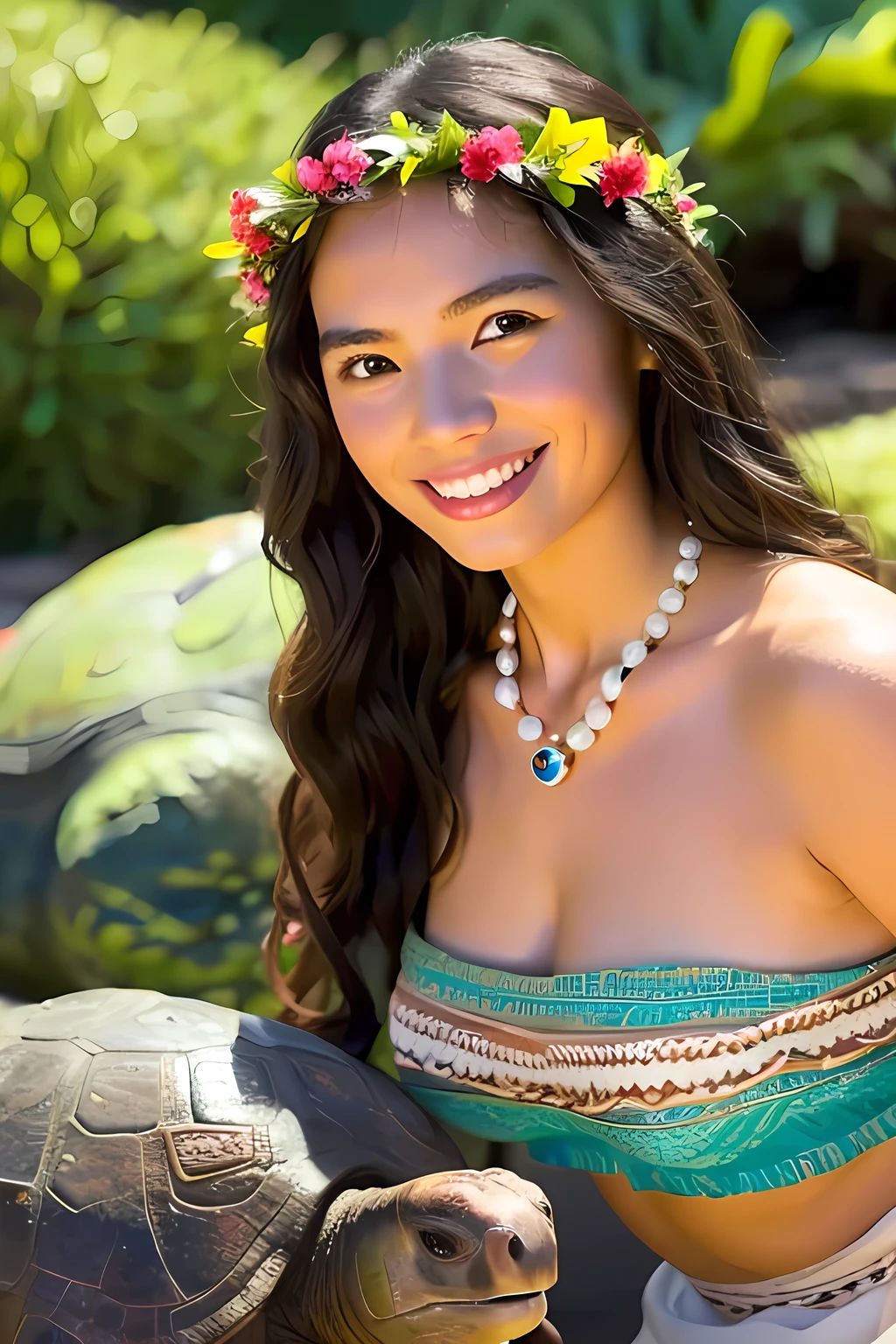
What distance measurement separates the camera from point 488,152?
1053mm

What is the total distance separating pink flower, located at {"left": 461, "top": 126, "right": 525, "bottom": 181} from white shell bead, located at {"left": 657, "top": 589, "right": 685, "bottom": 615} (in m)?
0.38

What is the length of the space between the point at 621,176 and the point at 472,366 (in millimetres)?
193

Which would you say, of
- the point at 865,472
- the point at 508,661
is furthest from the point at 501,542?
the point at 865,472

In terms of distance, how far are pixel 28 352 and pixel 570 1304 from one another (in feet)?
5.16

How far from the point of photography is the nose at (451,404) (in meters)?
1.05

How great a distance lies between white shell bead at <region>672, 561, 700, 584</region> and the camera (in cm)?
121

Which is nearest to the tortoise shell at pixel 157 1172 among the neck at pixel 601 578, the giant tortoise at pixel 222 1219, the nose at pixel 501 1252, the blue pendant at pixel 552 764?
the giant tortoise at pixel 222 1219

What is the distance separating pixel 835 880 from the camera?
111 cm

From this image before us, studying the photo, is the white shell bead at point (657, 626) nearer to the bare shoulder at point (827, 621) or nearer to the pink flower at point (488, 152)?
the bare shoulder at point (827, 621)

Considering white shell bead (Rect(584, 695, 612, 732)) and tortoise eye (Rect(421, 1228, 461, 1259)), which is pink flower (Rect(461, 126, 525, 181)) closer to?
white shell bead (Rect(584, 695, 612, 732))

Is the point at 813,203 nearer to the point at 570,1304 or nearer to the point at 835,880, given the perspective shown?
the point at 835,880

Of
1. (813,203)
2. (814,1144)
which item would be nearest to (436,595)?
(814,1144)

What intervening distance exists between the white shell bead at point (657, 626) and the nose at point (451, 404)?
252 mm

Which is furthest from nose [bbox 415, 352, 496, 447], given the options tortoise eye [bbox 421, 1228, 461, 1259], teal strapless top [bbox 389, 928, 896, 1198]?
tortoise eye [bbox 421, 1228, 461, 1259]
